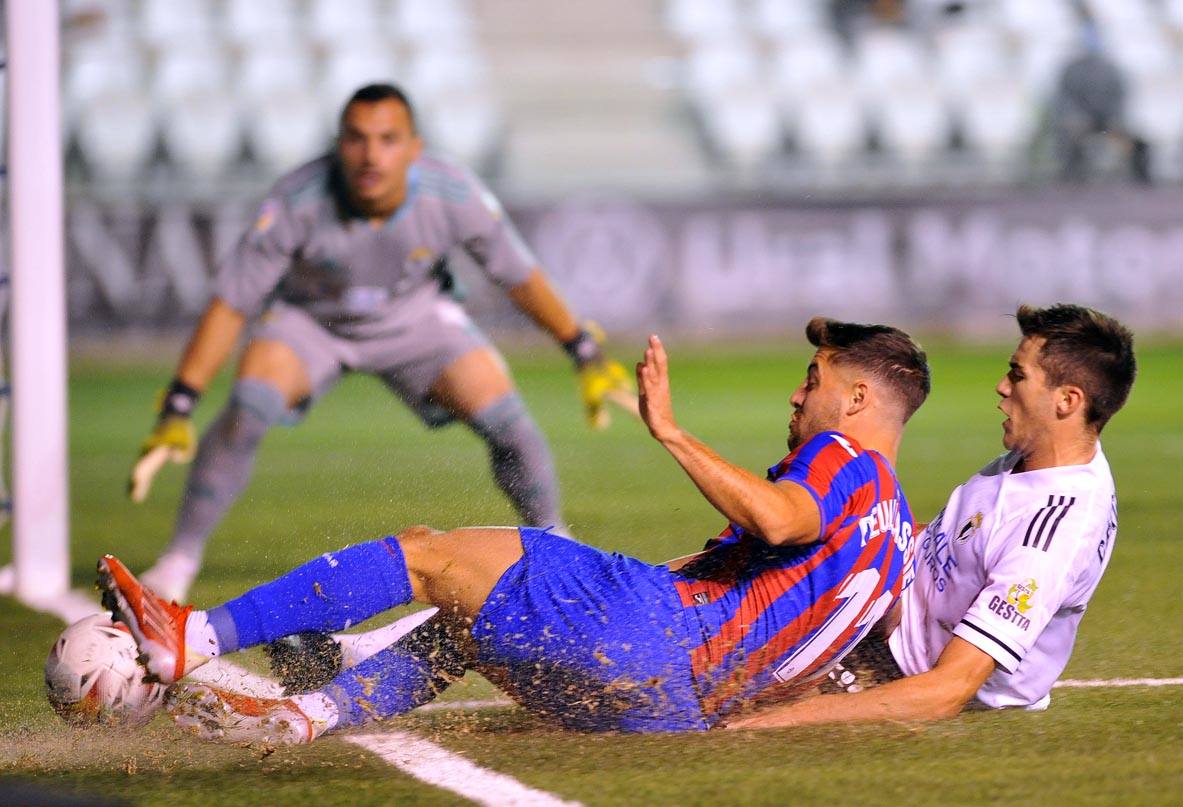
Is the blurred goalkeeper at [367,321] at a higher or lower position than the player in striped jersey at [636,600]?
higher

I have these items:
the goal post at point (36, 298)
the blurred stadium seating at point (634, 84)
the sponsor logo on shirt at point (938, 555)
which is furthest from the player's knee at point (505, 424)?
the blurred stadium seating at point (634, 84)

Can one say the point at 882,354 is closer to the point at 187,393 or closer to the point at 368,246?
the point at 187,393

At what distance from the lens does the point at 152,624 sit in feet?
A: 11.3

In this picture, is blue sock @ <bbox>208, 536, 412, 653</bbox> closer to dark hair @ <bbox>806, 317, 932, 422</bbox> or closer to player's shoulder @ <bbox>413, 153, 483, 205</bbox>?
dark hair @ <bbox>806, 317, 932, 422</bbox>

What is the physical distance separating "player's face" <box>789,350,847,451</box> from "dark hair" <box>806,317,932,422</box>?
3 cm

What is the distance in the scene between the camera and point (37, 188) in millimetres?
6055

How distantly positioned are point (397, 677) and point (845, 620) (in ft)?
3.24

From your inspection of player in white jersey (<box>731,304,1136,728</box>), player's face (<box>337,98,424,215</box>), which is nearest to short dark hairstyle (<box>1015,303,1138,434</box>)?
player in white jersey (<box>731,304,1136,728</box>)

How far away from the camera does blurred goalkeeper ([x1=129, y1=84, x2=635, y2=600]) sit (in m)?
6.20

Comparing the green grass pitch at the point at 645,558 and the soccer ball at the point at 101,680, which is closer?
the green grass pitch at the point at 645,558

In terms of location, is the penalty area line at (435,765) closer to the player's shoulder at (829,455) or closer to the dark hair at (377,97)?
the player's shoulder at (829,455)

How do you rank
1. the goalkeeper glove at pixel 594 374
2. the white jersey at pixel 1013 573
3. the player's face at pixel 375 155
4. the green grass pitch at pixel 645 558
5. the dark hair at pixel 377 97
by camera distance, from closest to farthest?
the green grass pitch at pixel 645 558 < the white jersey at pixel 1013 573 < the goalkeeper glove at pixel 594 374 < the player's face at pixel 375 155 < the dark hair at pixel 377 97

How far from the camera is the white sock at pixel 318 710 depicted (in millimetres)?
3643

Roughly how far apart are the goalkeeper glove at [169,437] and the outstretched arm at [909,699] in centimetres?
291
